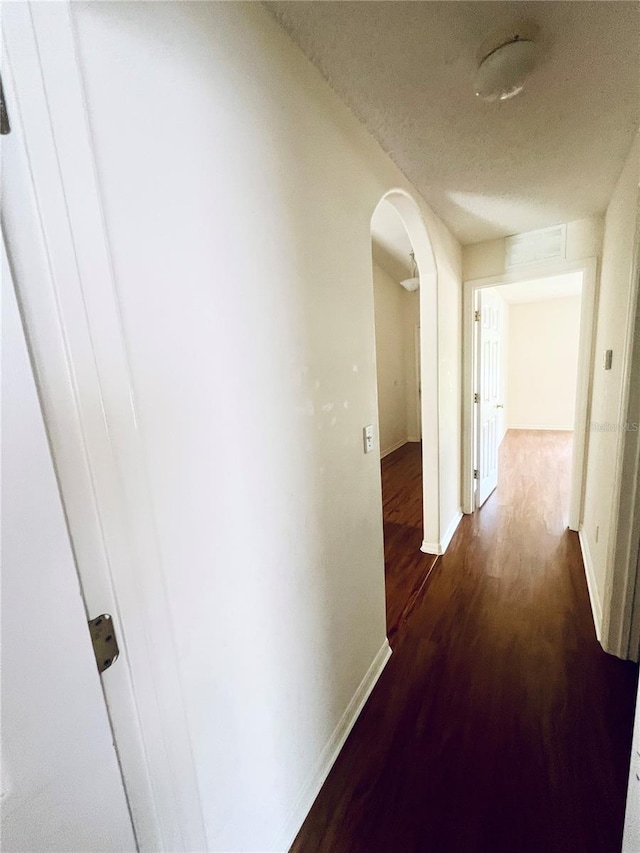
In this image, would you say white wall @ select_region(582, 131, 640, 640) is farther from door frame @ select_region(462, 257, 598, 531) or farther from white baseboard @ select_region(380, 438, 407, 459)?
white baseboard @ select_region(380, 438, 407, 459)

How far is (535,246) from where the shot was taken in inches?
100

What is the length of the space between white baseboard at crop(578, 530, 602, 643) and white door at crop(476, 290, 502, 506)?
879mm

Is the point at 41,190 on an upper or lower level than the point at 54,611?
upper

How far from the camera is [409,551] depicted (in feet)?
8.43

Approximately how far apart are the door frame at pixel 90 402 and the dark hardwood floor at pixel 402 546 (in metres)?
1.42

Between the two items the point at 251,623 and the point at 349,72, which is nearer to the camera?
the point at 251,623

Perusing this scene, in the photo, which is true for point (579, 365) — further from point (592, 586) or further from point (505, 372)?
point (505, 372)

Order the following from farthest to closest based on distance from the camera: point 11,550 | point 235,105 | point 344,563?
point 344,563 < point 235,105 < point 11,550

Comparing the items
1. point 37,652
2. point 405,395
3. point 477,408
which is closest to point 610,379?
point 477,408

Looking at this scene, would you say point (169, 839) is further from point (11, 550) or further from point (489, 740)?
point (489, 740)

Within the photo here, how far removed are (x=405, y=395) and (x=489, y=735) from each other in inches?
209

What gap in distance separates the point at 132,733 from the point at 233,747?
0.34 meters

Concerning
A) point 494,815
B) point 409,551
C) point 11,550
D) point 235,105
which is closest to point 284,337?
point 235,105

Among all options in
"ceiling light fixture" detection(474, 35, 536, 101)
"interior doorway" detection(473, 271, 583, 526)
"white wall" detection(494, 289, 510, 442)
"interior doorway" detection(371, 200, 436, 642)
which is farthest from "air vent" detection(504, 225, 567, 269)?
"white wall" detection(494, 289, 510, 442)
